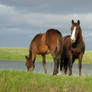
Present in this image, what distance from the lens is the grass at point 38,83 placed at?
11.6m

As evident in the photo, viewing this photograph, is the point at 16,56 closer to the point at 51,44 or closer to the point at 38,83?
the point at 51,44

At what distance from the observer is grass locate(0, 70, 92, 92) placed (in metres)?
11.6

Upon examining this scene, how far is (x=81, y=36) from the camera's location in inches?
668

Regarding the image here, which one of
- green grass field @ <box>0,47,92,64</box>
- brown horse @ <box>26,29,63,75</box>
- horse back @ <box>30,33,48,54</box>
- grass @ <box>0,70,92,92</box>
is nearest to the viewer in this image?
grass @ <box>0,70,92,92</box>

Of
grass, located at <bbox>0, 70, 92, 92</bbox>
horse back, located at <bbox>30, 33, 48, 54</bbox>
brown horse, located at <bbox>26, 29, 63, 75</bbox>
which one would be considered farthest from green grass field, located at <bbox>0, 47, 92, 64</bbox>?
grass, located at <bbox>0, 70, 92, 92</bbox>

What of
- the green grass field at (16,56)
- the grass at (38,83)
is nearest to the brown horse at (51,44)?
the grass at (38,83)

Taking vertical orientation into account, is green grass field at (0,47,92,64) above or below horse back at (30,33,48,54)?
below

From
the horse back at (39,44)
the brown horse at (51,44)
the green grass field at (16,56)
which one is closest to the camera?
the brown horse at (51,44)

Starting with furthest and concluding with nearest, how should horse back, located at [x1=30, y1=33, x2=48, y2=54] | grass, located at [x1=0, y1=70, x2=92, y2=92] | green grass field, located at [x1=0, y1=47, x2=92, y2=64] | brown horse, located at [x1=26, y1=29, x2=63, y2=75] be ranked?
green grass field, located at [x1=0, y1=47, x2=92, y2=64], horse back, located at [x1=30, y1=33, x2=48, y2=54], brown horse, located at [x1=26, y1=29, x2=63, y2=75], grass, located at [x1=0, y1=70, x2=92, y2=92]

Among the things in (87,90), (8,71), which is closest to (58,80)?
(87,90)

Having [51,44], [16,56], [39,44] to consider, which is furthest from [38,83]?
[16,56]

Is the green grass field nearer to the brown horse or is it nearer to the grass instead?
the brown horse

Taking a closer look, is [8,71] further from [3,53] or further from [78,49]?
Result: [3,53]

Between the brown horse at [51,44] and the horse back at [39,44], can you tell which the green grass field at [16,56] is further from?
the brown horse at [51,44]
